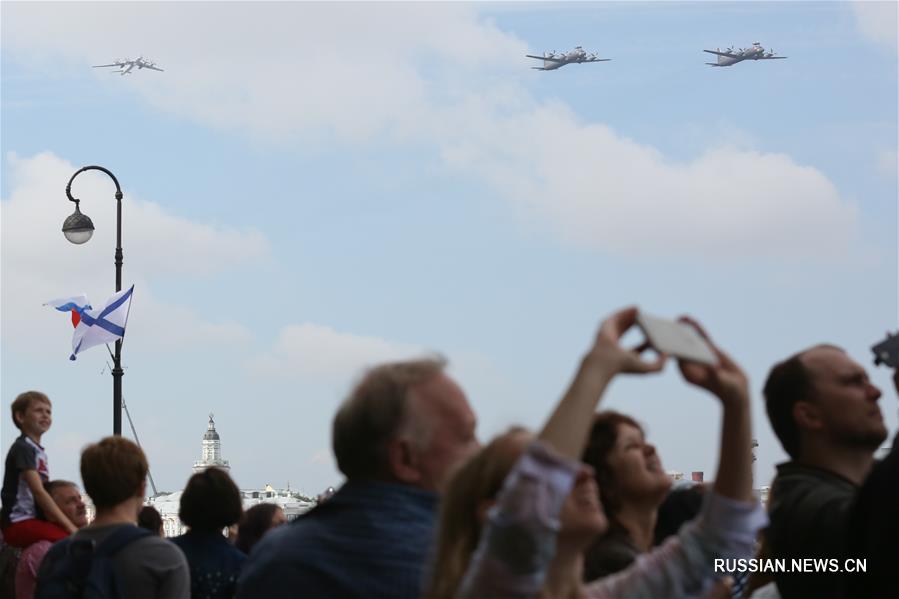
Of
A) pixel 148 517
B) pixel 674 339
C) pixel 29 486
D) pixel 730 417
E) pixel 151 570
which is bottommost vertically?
pixel 148 517

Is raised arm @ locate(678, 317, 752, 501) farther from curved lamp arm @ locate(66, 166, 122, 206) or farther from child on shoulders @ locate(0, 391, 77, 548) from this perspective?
curved lamp arm @ locate(66, 166, 122, 206)

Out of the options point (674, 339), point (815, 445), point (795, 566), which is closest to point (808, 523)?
point (795, 566)

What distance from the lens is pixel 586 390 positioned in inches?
117

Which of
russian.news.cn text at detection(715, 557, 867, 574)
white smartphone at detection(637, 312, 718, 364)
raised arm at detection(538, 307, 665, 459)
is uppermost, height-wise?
white smartphone at detection(637, 312, 718, 364)

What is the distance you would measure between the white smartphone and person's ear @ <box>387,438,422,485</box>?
104 centimetres

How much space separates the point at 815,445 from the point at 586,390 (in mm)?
2303

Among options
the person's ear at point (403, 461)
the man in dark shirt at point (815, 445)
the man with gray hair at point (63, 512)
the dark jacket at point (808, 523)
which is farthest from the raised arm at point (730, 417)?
the man with gray hair at point (63, 512)

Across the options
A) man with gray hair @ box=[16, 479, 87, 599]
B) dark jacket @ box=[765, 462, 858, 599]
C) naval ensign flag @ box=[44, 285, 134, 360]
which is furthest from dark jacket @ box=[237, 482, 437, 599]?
naval ensign flag @ box=[44, 285, 134, 360]

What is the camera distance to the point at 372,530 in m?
3.89

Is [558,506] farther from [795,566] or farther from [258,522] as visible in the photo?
[258,522]

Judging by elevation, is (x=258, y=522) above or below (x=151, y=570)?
below

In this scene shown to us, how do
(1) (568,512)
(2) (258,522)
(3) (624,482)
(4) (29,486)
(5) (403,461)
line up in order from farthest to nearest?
1. (4) (29,486)
2. (2) (258,522)
3. (3) (624,482)
4. (5) (403,461)
5. (1) (568,512)

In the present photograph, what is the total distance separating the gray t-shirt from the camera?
5.64 metres

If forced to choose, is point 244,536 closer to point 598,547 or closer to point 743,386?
point 598,547
